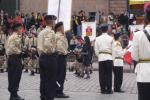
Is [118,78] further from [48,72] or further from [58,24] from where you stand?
[48,72]

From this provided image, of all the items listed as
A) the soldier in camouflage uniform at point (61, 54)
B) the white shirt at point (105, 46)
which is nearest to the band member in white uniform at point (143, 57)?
the soldier in camouflage uniform at point (61, 54)

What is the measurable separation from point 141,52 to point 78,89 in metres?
8.68

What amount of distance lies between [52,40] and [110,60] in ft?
13.8

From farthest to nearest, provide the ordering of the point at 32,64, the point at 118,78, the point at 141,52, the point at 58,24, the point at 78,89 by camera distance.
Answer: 1. the point at 32,64
2. the point at 78,89
3. the point at 118,78
4. the point at 58,24
5. the point at 141,52

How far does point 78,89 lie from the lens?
17.4m

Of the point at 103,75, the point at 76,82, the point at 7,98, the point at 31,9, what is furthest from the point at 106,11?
the point at 7,98

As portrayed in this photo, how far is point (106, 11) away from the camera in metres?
40.6

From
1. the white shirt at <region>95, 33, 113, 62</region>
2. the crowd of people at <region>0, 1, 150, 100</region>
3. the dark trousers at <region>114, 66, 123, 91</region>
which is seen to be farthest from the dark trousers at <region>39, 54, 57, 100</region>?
the dark trousers at <region>114, 66, 123, 91</region>

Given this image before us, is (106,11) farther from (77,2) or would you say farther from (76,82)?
(76,82)

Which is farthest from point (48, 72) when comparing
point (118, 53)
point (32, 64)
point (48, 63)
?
point (32, 64)

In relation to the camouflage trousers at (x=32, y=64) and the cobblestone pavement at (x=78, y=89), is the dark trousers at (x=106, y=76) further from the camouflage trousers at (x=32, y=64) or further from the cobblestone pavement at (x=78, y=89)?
the camouflage trousers at (x=32, y=64)

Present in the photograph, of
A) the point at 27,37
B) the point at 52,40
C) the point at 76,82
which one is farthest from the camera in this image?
the point at 27,37

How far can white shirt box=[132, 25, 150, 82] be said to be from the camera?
877cm

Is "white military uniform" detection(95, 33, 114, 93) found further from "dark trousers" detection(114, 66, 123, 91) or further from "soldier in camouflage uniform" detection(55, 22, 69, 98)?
"soldier in camouflage uniform" detection(55, 22, 69, 98)
